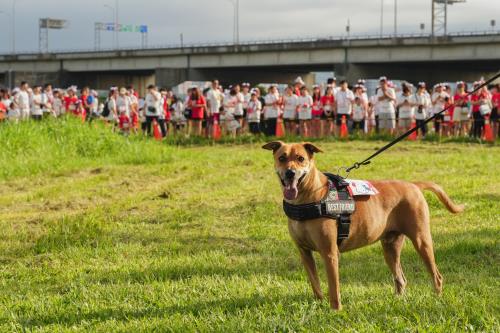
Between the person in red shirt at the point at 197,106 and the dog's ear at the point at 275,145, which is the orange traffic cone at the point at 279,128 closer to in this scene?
the person in red shirt at the point at 197,106

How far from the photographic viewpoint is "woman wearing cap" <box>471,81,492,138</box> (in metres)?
23.8

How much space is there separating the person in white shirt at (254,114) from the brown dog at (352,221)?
21.1 metres

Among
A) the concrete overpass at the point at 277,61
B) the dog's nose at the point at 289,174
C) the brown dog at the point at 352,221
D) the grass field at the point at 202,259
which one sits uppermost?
the concrete overpass at the point at 277,61

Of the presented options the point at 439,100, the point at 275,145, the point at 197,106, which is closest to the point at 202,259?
the point at 275,145

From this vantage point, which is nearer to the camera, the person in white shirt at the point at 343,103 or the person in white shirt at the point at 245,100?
the person in white shirt at the point at 343,103

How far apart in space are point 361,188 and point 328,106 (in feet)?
66.5

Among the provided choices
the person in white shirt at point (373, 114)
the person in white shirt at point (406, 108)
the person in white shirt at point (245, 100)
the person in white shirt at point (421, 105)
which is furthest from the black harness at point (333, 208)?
the person in white shirt at point (245, 100)

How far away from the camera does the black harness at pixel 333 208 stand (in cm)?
546

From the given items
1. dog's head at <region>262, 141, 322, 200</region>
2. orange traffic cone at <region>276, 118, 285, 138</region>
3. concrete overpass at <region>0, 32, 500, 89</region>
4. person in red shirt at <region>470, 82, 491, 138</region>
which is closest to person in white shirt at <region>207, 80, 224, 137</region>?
orange traffic cone at <region>276, 118, 285, 138</region>

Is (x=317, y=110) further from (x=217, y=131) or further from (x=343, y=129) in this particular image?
(x=217, y=131)

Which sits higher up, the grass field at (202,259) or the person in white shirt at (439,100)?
the person in white shirt at (439,100)

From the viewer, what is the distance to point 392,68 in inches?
2714

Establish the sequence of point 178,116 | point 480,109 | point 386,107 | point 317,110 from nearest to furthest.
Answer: point 480,109 → point 386,107 → point 317,110 → point 178,116

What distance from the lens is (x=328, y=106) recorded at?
2592 centimetres
